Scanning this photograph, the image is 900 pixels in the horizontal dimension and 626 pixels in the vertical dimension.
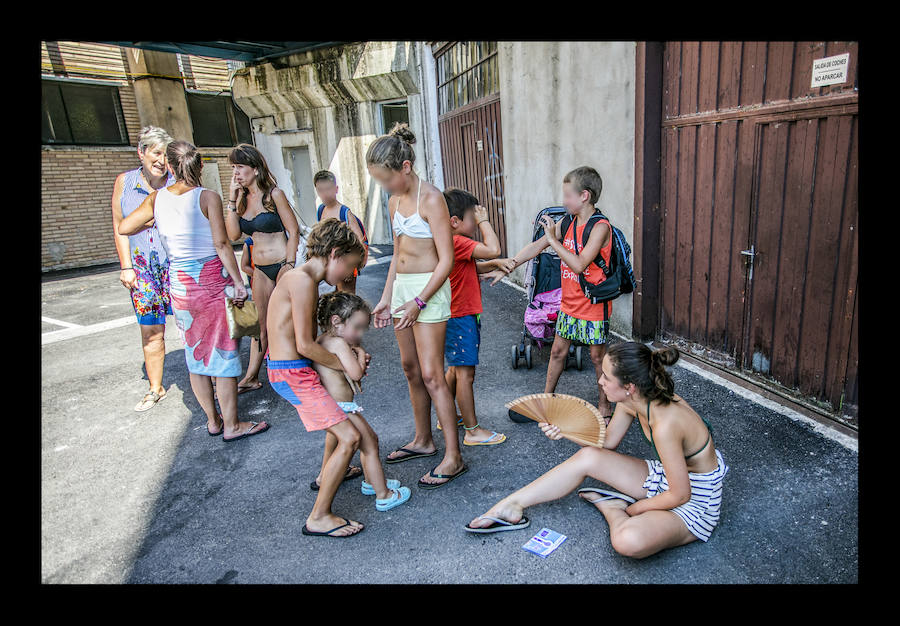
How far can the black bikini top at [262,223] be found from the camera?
4426 millimetres

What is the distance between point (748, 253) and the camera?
→ 400 cm

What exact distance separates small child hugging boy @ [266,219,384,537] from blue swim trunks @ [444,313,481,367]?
834 millimetres

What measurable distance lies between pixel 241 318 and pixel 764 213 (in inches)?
154

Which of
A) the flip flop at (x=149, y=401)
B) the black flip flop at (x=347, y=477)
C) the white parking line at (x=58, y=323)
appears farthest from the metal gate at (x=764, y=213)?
the white parking line at (x=58, y=323)

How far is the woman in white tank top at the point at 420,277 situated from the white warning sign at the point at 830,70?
96.0 inches

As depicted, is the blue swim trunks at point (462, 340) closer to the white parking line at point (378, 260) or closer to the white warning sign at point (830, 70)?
the white warning sign at point (830, 70)

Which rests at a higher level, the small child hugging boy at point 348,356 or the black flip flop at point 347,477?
the small child hugging boy at point 348,356

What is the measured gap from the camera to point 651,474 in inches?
108

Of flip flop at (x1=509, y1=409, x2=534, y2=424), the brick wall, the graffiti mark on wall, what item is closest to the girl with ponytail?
flip flop at (x1=509, y1=409, x2=534, y2=424)

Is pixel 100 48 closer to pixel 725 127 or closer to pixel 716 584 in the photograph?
pixel 725 127

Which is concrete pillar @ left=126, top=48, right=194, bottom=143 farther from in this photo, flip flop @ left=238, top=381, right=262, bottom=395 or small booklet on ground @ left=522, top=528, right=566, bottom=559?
small booklet on ground @ left=522, top=528, right=566, bottom=559

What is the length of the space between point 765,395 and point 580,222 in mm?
1921

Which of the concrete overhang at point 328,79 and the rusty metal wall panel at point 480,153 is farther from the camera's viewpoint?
the concrete overhang at point 328,79

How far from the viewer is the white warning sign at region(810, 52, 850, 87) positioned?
3.14 metres
